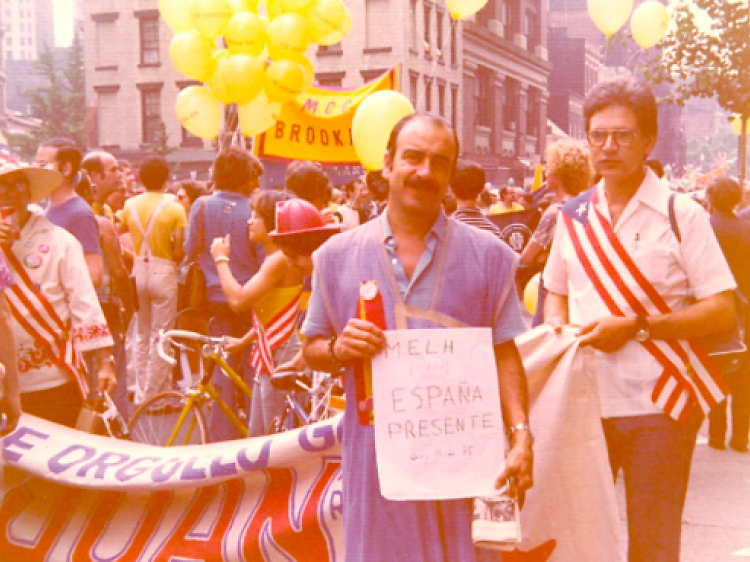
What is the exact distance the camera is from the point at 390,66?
35.4 meters

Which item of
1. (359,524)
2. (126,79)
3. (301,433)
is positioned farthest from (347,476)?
→ (126,79)

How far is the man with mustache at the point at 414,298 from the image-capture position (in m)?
2.72

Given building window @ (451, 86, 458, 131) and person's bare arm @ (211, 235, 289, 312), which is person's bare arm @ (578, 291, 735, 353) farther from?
building window @ (451, 86, 458, 131)

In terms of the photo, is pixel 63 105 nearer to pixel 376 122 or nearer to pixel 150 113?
pixel 150 113

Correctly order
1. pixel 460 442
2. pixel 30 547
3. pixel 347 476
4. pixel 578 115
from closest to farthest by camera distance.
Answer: pixel 460 442
pixel 347 476
pixel 30 547
pixel 578 115

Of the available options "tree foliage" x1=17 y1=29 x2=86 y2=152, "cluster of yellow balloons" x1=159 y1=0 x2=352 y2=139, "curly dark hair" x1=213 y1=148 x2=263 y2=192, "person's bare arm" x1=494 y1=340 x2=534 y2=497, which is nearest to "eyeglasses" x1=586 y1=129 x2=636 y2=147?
"person's bare arm" x1=494 y1=340 x2=534 y2=497

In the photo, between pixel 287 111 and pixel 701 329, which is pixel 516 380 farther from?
pixel 287 111

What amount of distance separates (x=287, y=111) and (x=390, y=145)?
7438 mm

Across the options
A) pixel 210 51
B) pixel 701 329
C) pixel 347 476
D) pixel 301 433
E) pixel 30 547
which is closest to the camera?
pixel 347 476

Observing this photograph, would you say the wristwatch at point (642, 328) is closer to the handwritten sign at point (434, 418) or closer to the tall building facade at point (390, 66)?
the handwritten sign at point (434, 418)

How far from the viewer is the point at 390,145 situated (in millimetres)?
2838

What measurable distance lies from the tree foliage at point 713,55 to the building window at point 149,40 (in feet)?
87.9

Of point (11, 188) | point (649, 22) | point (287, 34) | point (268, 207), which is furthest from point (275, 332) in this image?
point (649, 22)

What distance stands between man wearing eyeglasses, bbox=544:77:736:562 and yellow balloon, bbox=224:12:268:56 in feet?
18.5
